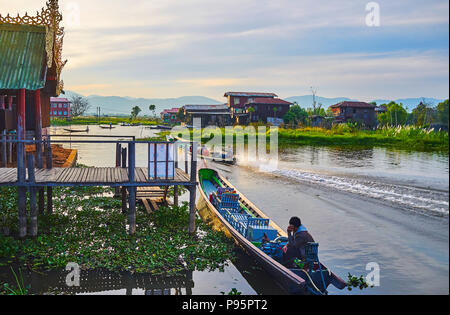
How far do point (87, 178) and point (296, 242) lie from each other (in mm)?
7246

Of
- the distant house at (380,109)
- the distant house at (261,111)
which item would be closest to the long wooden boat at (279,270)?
the distant house at (261,111)

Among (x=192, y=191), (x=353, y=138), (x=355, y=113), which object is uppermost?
(x=355, y=113)

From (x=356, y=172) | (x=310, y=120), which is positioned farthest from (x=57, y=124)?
(x=356, y=172)

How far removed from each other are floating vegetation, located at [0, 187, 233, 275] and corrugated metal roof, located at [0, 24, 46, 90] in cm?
487

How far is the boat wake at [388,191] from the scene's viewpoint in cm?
1911

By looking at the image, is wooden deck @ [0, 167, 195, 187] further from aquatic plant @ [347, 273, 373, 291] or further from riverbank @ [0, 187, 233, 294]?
aquatic plant @ [347, 273, 373, 291]

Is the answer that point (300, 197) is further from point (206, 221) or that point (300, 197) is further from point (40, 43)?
point (40, 43)

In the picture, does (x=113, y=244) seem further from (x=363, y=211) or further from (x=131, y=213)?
(x=363, y=211)

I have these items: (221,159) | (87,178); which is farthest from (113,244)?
(221,159)

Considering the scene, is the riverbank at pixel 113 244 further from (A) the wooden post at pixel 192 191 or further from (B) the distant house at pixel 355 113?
(B) the distant house at pixel 355 113

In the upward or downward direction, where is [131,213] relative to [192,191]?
downward

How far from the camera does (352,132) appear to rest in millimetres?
59469

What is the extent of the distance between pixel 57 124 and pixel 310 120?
67.0 m

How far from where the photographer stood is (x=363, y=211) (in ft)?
63.5
